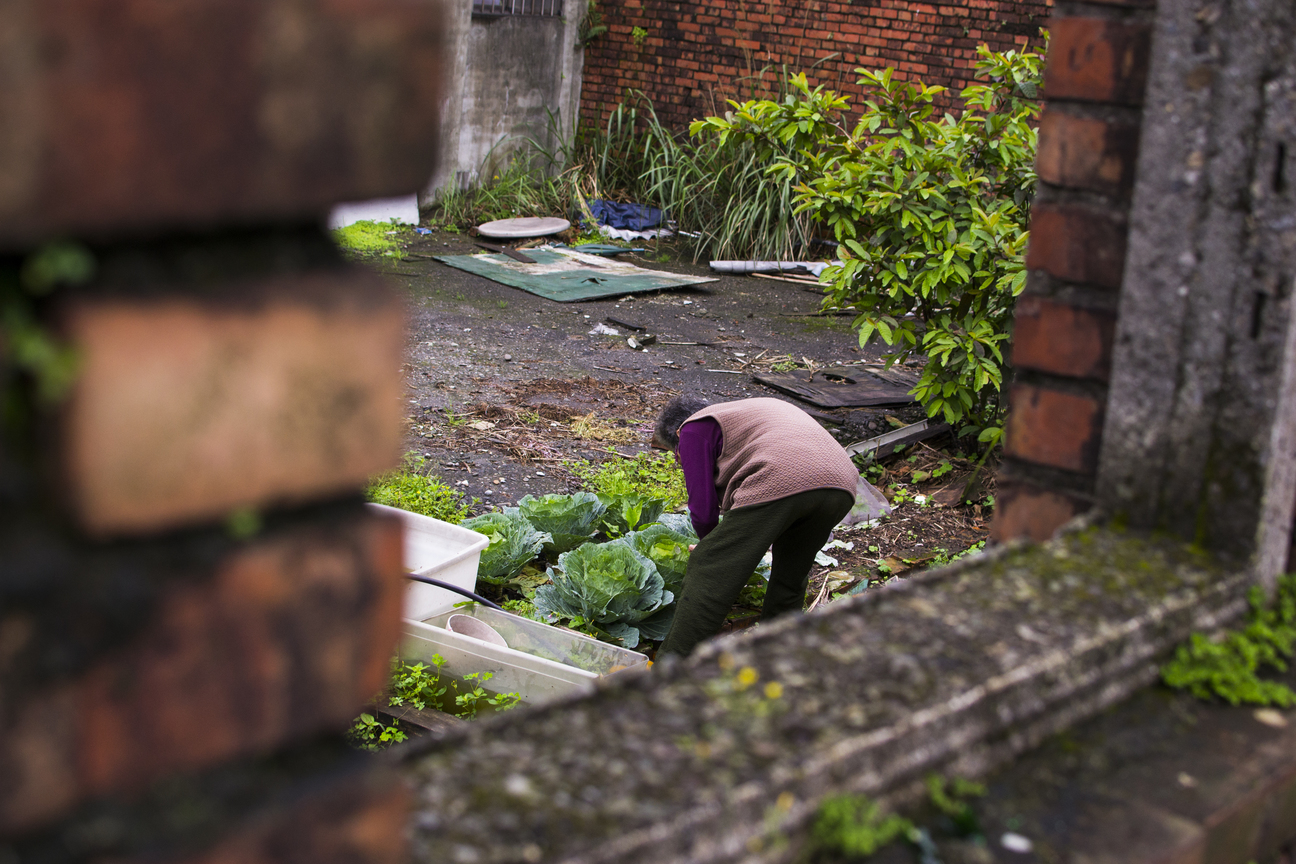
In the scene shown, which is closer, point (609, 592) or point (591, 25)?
point (609, 592)

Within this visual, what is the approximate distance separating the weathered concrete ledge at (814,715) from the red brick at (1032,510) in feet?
0.59

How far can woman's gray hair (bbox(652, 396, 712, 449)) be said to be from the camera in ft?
16.2

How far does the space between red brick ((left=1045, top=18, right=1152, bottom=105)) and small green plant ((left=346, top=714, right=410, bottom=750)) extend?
2.66 meters

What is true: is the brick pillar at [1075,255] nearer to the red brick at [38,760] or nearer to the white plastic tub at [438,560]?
the red brick at [38,760]

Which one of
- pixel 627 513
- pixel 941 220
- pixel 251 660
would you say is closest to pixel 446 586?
pixel 627 513

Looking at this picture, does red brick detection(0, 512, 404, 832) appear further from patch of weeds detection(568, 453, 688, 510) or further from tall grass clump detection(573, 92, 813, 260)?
tall grass clump detection(573, 92, 813, 260)

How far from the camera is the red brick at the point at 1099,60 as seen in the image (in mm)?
1646

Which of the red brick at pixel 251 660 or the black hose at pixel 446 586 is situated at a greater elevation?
the red brick at pixel 251 660

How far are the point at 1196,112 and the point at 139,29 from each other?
1.44m

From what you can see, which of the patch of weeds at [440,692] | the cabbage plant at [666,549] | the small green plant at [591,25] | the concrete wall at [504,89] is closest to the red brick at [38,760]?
the patch of weeds at [440,692]

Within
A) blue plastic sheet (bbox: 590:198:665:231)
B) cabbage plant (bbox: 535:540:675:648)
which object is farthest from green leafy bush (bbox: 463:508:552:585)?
blue plastic sheet (bbox: 590:198:665:231)

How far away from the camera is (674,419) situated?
495 centimetres

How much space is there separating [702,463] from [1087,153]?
2.93 meters

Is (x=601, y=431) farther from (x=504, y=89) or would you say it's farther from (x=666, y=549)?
(x=504, y=89)
